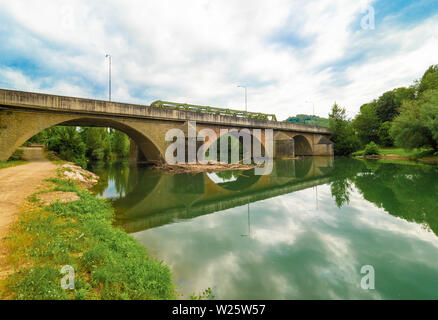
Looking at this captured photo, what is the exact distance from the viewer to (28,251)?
10.5 ft

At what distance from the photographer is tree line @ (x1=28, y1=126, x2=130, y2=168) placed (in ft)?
80.6

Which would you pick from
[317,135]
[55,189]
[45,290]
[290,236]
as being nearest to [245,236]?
[290,236]

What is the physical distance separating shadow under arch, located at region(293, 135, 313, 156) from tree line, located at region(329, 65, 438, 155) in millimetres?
5734

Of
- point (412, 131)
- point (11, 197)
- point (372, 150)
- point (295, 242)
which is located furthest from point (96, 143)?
point (372, 150)

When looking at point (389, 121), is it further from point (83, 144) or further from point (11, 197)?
point (11, 197)

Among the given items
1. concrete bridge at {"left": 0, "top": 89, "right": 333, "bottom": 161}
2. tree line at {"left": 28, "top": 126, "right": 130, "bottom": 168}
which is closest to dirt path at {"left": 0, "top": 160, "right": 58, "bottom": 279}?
concrete bridge at {"left": 0, "top": 89, "right": 333, "bottom": 161}

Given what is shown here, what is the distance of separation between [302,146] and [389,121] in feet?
66.6

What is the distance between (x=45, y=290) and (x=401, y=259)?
5674 mm

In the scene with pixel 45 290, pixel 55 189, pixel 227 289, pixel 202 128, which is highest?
pixel 202 128

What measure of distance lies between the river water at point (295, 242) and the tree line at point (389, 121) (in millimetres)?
20447

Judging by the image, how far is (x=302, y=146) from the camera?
41156 millimetres

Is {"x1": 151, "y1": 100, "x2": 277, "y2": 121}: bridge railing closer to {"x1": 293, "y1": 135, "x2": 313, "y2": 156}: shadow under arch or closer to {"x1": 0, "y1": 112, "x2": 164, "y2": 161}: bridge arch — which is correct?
{"x1": 0, "y1": 112, "x2": 164, "y2": 161}: bridge arch
